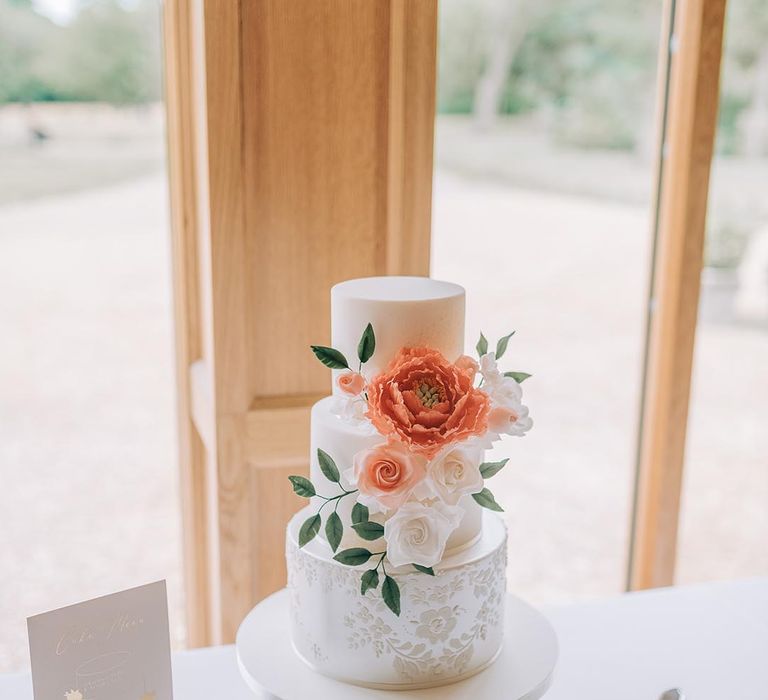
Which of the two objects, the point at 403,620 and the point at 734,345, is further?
the point at 734,345

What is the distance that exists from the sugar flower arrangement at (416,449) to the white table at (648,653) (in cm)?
40

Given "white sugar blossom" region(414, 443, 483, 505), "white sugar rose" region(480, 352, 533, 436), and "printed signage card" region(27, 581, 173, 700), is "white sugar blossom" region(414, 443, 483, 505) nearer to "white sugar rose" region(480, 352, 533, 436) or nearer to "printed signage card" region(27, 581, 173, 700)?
"white sugar rose" region(480, 352, 533, 436)

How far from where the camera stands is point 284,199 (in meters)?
1.57

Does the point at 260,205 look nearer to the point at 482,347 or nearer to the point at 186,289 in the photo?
the point at 186,289

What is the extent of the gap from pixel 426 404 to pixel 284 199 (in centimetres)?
71

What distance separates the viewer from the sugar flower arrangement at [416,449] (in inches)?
37.6

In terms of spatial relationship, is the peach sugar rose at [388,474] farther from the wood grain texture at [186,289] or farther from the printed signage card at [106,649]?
the wood grain texture at [186,289]

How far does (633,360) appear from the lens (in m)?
2.44

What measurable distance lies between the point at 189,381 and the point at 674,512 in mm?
1153

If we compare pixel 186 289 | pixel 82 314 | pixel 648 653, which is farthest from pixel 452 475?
pixel 82 314

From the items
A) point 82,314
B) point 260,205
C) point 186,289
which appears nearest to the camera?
point 260,205

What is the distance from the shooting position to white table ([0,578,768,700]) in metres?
1.25

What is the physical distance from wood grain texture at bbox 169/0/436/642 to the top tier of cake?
20.8 inches

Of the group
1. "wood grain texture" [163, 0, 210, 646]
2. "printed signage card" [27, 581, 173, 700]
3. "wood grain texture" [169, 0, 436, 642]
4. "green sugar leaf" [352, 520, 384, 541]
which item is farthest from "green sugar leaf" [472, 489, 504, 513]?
"wood grain texture" [163, 0, 210, 646]
